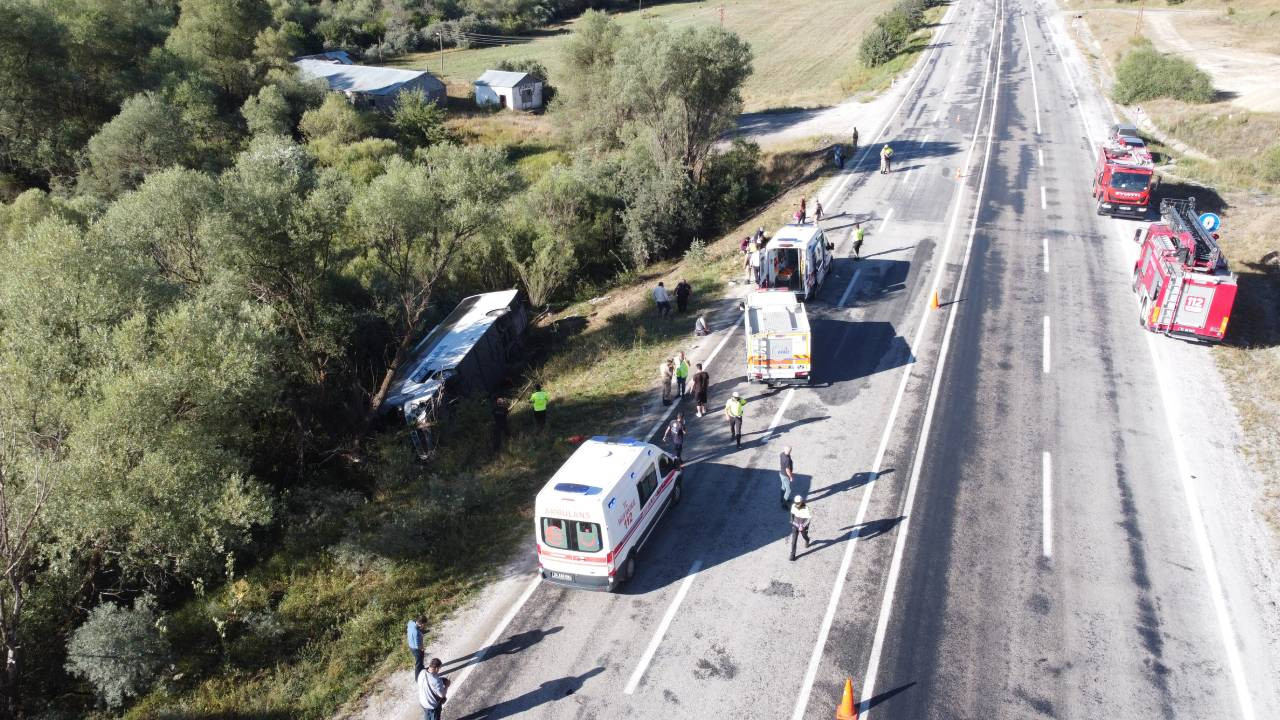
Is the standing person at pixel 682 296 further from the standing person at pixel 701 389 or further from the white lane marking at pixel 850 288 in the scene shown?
the standing person at pixel 701 389

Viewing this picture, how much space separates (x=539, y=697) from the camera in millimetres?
11781

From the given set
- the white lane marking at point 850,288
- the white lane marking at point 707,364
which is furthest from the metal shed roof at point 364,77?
the white lane marking at point 707,364

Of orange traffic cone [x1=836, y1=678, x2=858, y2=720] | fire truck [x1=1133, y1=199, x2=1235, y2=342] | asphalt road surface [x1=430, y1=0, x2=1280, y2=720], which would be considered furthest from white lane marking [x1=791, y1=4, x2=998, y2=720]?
fire truck [x1=1133, y1=199, x2=1235, y2=342]

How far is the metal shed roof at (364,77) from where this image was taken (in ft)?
205

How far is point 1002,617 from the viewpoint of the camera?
12.8 metres

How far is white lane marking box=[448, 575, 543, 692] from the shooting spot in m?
12.2

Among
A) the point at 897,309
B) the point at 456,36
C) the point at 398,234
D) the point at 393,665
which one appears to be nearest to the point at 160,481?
the point at 393,665

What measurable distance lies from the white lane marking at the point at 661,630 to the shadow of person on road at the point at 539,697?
606mm

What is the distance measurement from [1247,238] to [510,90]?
55.2m

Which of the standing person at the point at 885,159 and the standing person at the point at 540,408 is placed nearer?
the standing person at the point at 540,408

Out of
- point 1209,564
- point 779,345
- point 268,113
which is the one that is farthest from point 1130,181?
point 268,113

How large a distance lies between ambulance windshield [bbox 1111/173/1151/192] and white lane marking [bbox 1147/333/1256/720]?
13.7m

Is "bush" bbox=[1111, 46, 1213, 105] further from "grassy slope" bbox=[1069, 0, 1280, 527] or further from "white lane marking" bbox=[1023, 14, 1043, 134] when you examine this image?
"white lane marking" bbox=[1023, 14, 1043, 134]

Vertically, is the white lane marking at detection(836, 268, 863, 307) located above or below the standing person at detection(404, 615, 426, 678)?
above
